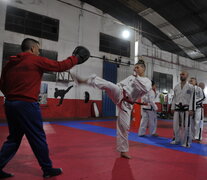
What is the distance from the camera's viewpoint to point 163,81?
544 inches

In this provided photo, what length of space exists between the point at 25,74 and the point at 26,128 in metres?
0.53

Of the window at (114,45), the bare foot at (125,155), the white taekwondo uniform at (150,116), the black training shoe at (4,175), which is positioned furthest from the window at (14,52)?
the black training shoe at (4,175)

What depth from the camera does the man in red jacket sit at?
182cm

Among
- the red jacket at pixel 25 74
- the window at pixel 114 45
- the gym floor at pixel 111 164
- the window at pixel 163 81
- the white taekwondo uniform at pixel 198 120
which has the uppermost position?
the window at pixel 114 45

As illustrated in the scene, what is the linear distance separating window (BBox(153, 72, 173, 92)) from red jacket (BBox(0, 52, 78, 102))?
467 inches

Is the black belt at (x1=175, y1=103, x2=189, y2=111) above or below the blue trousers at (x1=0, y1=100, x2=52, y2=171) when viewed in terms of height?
above

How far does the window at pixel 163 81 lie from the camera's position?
43.6 ft

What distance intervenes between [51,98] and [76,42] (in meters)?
3.25

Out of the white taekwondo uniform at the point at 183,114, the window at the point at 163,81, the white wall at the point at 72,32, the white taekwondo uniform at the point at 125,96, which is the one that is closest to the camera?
the white taekwondo uniform at the point at 125,96

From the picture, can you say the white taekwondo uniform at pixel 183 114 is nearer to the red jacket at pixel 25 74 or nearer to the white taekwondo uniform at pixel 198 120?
the white taekwondo uniform at pixel 198 120

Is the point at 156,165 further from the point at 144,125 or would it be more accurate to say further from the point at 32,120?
the point at 144,125

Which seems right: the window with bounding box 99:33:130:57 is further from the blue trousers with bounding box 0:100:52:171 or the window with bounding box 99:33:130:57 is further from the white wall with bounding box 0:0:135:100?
the blue trousers with bounding box 0:100:52:171

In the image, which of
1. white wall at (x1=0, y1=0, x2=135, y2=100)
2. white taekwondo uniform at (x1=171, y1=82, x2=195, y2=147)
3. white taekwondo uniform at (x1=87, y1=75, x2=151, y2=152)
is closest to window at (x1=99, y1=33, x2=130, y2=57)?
white wall at (x1=0, y1=0, x2=135, y2=100)

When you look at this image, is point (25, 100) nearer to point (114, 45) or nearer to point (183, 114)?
point (183, 114)
